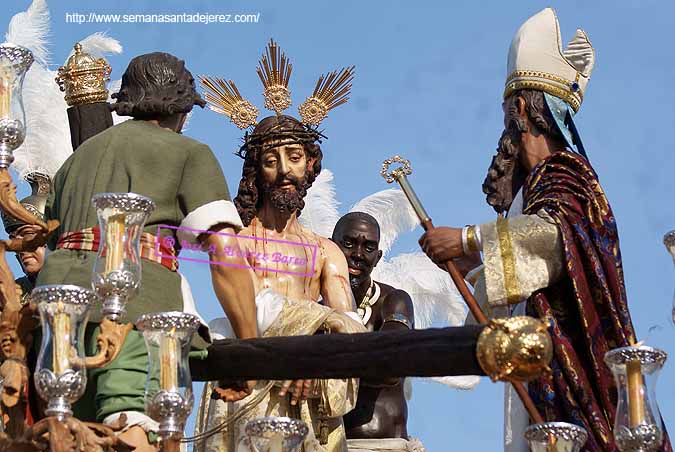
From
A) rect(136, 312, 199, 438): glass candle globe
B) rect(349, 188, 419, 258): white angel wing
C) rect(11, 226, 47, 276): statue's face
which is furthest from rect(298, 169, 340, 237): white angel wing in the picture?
rect(136, 312, 199, 438): glass candle globe

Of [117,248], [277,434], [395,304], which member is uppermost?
[395,304]

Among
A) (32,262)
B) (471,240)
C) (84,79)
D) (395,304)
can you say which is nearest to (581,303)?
(471,240)

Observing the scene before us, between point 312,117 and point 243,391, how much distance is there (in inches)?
127

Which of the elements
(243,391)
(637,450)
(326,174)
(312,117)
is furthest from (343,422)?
(326,174)

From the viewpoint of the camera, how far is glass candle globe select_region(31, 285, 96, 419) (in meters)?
7.16

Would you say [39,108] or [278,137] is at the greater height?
[39,108]

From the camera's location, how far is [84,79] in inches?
408

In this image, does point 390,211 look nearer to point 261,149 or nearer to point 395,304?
point 395,304

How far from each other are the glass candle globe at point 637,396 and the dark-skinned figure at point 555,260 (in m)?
1.55

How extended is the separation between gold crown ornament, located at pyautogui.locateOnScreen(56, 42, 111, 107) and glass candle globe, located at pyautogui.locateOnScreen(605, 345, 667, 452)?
375cm

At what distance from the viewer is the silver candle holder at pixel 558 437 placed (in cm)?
793

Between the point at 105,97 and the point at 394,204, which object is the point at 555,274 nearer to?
the point at 105,97

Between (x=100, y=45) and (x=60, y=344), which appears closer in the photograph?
(x=60, y=344)

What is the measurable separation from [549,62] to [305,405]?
2.32 metres
